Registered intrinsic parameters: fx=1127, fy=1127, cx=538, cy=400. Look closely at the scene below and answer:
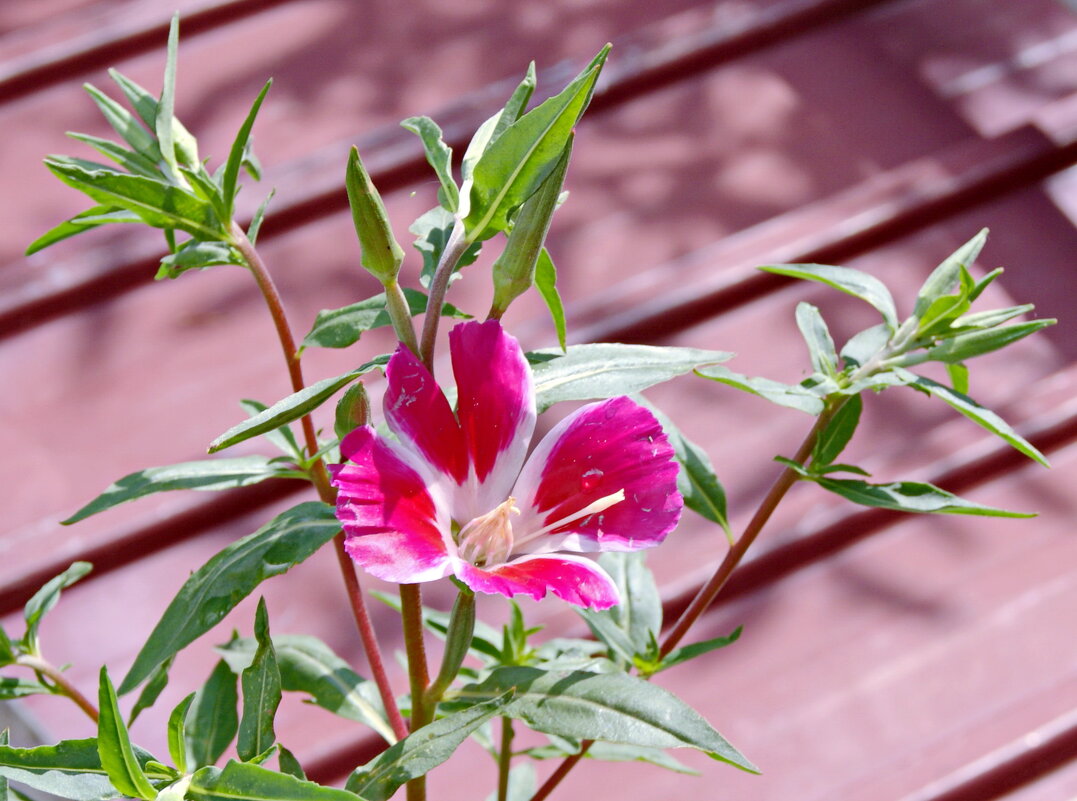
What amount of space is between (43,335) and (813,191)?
86cm

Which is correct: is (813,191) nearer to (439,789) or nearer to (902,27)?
(902,27)

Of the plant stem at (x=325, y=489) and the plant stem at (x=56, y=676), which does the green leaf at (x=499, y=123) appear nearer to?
the plant stem at (x=325, y=489)

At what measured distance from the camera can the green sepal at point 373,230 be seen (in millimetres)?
417

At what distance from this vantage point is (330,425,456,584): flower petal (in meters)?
0.41

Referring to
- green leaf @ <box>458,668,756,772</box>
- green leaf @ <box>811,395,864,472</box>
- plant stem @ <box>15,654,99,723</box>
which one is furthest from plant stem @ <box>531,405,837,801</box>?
plant stem @ <box>15,654,99,723</box>

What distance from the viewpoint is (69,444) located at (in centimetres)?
112

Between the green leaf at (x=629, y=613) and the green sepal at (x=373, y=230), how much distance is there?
9.1 inches

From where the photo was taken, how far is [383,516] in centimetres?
42

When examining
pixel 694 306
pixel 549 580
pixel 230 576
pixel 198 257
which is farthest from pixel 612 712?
pixel 694 306

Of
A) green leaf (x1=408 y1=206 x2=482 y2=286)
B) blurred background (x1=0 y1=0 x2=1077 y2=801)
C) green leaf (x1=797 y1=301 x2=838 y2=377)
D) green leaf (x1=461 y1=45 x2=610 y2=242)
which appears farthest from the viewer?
blurred background (x1=0 y1=0 x2=1077 y2=801)

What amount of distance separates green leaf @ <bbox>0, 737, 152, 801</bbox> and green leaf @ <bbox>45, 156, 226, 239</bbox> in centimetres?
23

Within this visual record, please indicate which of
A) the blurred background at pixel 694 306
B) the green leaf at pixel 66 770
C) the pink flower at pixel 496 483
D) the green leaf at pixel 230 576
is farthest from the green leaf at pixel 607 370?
the blurred background at pixel 694 306

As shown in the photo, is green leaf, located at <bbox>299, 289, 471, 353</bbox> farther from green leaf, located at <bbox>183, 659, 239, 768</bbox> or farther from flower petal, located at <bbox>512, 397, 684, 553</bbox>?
green leaf, located at <bbox>183, 659, 239, 768</bbox>

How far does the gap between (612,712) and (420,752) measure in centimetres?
8
